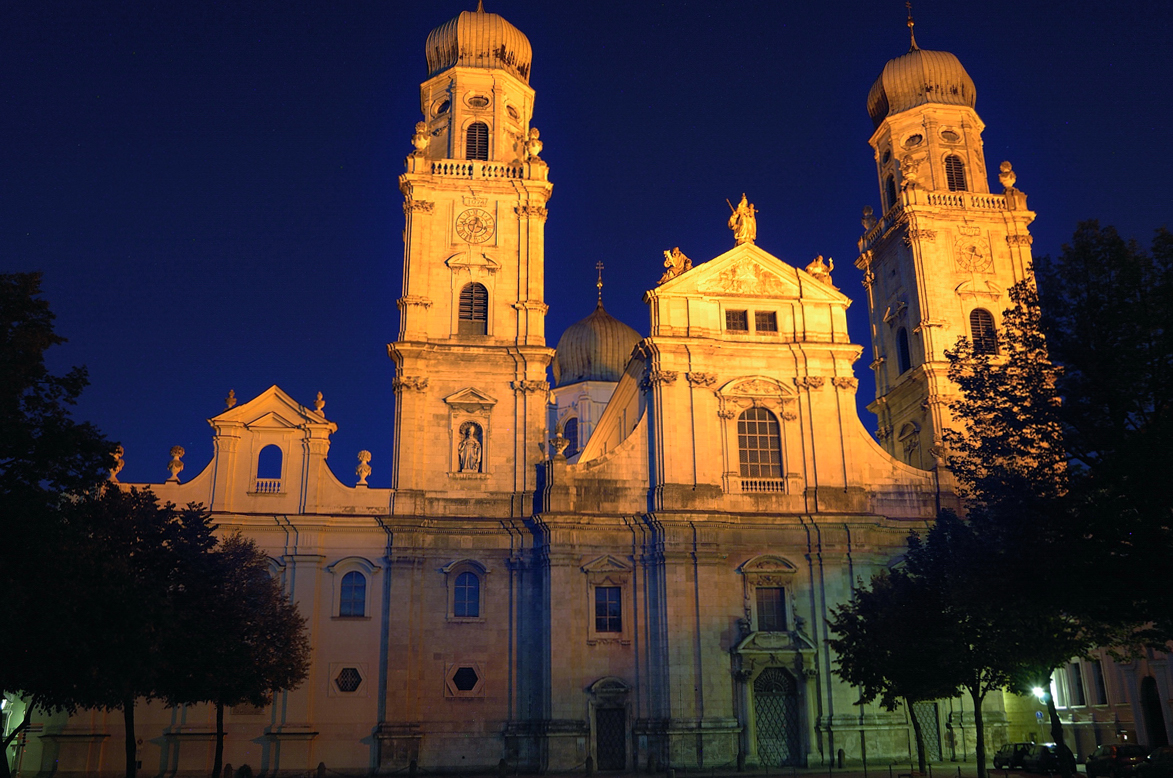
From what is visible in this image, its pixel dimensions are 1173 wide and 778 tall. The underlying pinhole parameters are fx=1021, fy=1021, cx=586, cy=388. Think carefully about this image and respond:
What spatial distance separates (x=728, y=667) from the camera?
35.2m

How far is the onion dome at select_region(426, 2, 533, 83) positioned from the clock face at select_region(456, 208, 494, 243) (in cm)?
699

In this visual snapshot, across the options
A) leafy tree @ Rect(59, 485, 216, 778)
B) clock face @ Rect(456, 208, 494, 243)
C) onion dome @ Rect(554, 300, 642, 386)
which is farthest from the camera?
onion dome @ Rect(554, 300, 642, 386)

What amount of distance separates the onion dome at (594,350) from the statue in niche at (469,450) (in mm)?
17826

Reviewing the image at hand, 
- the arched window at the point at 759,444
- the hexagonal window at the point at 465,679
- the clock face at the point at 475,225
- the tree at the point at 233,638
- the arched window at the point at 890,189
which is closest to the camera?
the tree at the point at 233,638

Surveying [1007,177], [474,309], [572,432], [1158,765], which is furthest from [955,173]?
[1158,765]

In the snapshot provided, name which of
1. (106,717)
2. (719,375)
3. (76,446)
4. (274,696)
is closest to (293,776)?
(274,696)

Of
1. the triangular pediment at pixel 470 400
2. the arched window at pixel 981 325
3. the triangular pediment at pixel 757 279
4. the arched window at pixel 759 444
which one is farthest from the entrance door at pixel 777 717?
the arched window at pixel 981 325

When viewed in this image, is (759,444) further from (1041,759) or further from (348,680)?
(348,680)

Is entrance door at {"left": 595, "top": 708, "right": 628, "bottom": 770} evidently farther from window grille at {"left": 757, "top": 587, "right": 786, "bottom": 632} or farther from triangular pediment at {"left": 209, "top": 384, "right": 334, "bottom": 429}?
triangular pediment at {"left": 209, "top": 384, "right": 334, "bottom": 429}

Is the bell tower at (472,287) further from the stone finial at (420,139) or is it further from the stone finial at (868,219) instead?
the stone finial at (868,219)

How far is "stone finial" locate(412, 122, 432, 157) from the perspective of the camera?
41781 mm

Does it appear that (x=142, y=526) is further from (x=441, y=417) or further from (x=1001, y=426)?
(x=1001, y=426)

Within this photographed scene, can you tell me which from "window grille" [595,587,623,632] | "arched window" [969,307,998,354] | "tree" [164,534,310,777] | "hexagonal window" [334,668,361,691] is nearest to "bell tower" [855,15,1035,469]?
Answer: "arched window" [969,307,998,354]

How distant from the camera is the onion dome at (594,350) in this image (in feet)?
185
